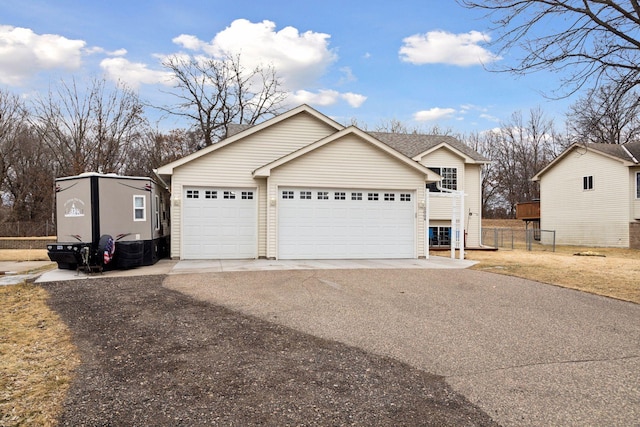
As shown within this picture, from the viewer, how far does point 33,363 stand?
4.70 metres

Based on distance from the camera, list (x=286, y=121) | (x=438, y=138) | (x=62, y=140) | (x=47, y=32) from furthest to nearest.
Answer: (x=62, y=140) → (x=438, y=138) → (x=47, y=32) → (x=286, y=121)

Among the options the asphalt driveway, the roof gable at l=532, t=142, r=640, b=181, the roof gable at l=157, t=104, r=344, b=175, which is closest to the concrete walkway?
the asphalt driveway

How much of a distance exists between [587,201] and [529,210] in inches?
232

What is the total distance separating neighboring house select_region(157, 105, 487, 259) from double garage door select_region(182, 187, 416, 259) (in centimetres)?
3

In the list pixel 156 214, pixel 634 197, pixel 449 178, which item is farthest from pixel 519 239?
pixel 156 214

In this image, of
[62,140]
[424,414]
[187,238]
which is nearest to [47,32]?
[62,140]

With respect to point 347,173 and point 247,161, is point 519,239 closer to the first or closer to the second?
point 347,173

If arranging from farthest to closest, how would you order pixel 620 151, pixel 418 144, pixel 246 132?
1. pixel 620 151
2. pixel 418 144
3. pixel 246 132

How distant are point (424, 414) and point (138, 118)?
33605 millimetres

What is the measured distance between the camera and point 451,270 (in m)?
12.6

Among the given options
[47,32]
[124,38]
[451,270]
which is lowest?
[451,270]

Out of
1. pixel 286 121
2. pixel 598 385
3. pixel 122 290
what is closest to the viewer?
pixel 598 385

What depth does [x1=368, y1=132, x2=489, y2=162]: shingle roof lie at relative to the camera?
21672 millimetres

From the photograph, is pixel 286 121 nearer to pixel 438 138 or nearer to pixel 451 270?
pixel 451 270
